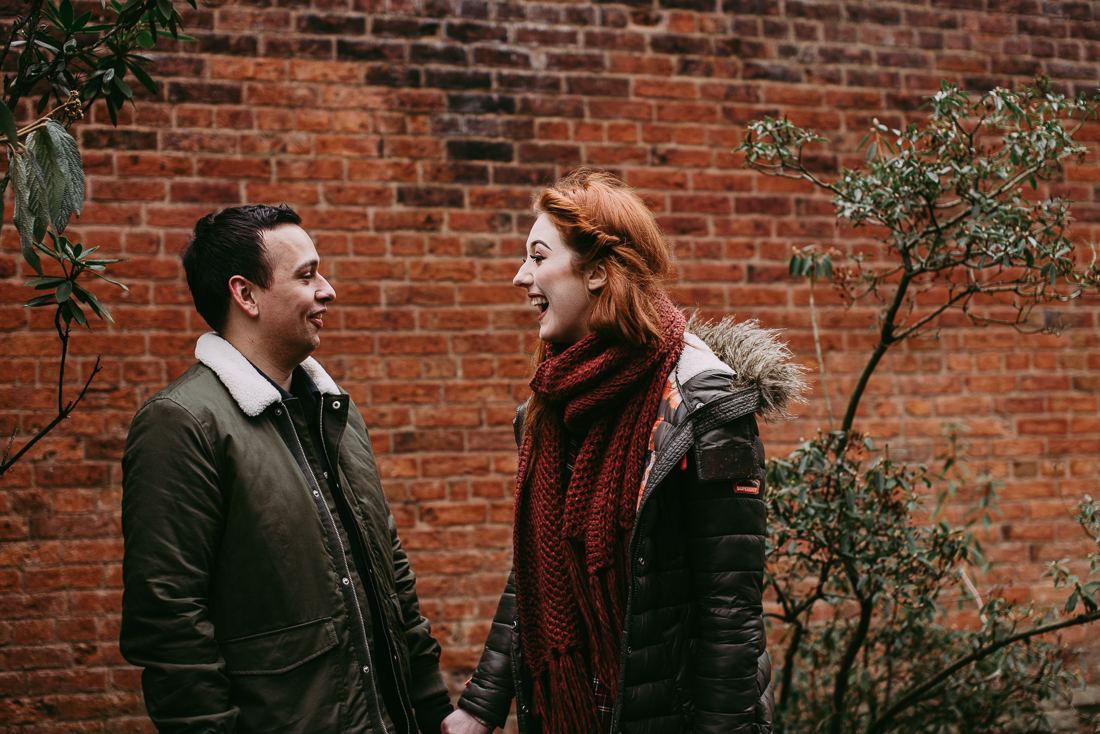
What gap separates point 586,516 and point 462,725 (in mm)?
712

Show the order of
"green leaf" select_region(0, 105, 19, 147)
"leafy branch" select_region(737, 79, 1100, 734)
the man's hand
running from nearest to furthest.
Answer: "green leaf" select_region(0, 105, 19, 147), the man's hand, "leafy branch" select_region(737, 79, 1100, 734)

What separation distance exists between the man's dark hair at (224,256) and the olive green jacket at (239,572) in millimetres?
109

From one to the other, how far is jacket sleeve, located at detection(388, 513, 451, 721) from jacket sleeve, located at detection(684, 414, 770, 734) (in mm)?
819

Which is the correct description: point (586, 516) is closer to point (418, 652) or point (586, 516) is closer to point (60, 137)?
point (418, 652)

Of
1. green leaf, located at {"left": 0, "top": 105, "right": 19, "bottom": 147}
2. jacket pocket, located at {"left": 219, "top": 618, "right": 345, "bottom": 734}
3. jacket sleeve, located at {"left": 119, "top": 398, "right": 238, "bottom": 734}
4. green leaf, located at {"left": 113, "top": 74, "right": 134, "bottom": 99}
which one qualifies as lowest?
jacket pocket, located at {"left": 219, "top": 618, "right": 345, "bottom": 734}

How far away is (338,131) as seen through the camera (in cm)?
325

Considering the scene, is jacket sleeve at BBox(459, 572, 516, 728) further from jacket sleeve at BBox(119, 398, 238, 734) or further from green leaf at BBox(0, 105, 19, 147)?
green leaf at BBox(0, 105, 19, 147)

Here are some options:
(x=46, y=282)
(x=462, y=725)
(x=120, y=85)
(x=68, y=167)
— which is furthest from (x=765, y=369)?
(x=120, y=85)

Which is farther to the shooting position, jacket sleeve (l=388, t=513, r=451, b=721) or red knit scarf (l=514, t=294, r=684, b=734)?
jacket sleeve (l=388, t=513, r=451, b=721)

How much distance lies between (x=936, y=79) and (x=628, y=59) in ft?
5.05

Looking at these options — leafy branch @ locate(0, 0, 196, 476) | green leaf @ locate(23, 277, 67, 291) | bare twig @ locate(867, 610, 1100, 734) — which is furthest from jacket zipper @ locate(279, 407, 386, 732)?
bare twig @ locate(867, 610, 1100, 734)

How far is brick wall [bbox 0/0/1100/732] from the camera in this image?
304 cm

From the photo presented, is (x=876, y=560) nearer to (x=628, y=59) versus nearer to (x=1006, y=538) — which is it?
(x=1006, y=538)

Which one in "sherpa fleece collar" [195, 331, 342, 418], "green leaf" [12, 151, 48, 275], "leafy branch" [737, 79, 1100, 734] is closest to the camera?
"green leaf" [12, 151, 48, 275]
